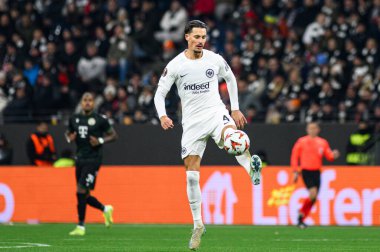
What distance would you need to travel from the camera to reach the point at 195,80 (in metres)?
13.0

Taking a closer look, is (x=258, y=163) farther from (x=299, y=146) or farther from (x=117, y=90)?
(x=117, y=90)

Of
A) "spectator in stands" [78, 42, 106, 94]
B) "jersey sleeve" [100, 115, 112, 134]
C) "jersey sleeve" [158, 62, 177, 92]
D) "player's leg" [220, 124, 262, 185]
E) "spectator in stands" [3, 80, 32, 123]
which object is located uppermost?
"spectator in stands" [78, 42, 106, 94]

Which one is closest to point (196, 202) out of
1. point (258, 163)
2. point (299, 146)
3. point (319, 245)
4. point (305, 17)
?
point (258, 163)

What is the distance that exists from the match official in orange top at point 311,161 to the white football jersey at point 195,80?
730 cm

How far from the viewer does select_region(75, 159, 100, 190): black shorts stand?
1831 centimetres

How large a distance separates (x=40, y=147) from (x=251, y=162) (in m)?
11.3

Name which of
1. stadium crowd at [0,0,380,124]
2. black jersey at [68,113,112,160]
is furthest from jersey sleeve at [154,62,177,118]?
stadium crowd at [0,0,380,124]

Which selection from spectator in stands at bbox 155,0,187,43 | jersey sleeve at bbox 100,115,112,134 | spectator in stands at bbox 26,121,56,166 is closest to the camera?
jersey sleeve at bbox 100,115,112,134

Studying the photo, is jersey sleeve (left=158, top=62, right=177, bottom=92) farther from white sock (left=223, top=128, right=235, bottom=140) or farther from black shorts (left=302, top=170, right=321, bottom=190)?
black shorts (left=302, top=170, right=321, bottom=190)

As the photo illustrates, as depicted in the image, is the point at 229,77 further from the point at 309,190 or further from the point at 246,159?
the point at 309,190

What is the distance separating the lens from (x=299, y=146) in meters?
20.4

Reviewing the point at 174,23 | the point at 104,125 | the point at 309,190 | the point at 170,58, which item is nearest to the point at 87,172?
the point at 104,125

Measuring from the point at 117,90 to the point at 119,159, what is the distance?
1.76 m

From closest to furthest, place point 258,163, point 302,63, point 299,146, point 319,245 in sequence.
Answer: point 258,163 → point 319,245 → point 299,146 → point 302,63
